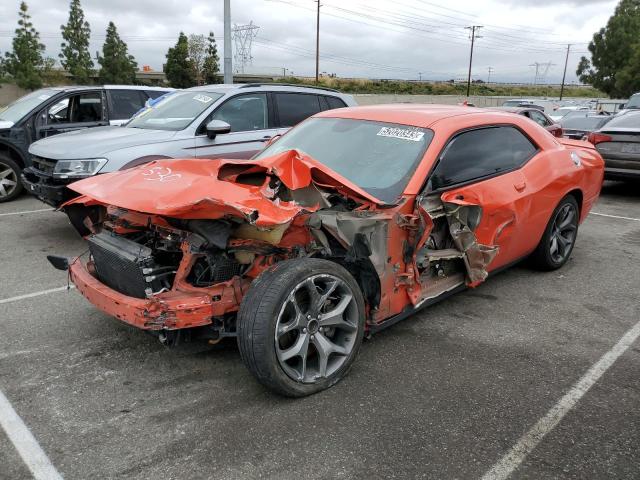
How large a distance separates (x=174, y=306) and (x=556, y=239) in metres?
3.82

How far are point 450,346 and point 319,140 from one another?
187 centimetres

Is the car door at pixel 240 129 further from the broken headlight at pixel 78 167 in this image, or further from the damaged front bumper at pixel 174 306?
the damaged front bumper at pixel 174 306

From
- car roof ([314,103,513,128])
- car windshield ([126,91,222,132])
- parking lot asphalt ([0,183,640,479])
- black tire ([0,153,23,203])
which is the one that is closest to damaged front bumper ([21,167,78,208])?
car windshield ([126,91,222,132])

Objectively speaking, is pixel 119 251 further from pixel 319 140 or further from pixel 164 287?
pixel 319 140

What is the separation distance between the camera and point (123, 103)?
8508 millimetres

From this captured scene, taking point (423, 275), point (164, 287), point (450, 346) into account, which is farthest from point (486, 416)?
point (164, 287)

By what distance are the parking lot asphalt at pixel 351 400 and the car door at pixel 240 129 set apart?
2.62 metres

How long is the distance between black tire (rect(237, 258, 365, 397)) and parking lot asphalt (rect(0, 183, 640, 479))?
138 millimetres

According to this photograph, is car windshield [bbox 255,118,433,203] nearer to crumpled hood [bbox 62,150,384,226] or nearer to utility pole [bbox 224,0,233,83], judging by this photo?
crumpled hood [bbox 62,150,384,226]

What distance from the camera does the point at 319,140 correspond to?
415 centimetres

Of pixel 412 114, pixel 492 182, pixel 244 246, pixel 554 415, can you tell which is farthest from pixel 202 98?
pixel 554 415

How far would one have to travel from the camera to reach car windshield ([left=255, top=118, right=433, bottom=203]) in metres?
3.46

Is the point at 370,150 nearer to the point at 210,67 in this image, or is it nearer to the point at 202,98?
the point at 202,98

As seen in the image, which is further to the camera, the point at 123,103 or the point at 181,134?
the point at 123,103
